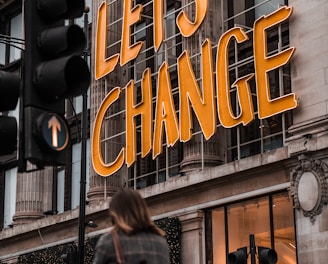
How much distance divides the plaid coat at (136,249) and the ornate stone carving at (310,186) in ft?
60.4

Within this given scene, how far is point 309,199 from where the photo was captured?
78.4 feet

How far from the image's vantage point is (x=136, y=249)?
5.42 meters

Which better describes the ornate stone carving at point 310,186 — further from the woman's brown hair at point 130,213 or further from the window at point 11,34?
the window at point 11,34

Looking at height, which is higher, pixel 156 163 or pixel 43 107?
pixel 156 163

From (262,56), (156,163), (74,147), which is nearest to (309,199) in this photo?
(262,56)

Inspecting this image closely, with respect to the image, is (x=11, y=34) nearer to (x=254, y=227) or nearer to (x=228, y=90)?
(x=228, y=90)

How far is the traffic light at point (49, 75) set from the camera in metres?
6.24

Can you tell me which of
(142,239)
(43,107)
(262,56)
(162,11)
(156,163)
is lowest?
(142,239)

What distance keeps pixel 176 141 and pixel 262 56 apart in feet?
14.0

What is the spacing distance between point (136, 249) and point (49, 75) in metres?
1.51

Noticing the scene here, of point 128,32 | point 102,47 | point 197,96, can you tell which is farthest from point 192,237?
point 102,47

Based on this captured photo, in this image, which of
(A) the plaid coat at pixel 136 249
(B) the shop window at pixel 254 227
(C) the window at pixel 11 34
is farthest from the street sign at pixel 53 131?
(C) the window at pixel 11 34

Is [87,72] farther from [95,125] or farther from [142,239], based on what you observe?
[95,125]

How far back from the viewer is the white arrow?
6297 mm
